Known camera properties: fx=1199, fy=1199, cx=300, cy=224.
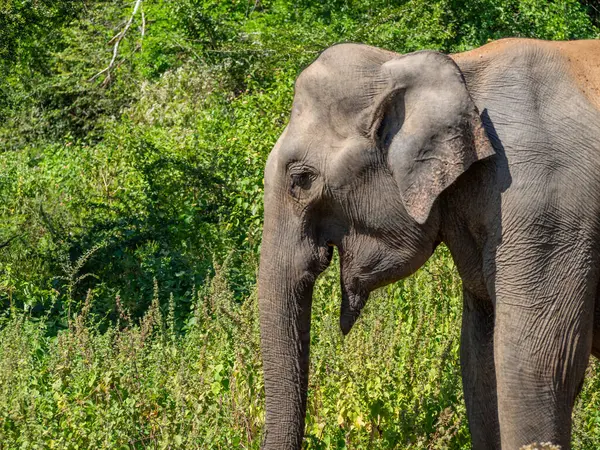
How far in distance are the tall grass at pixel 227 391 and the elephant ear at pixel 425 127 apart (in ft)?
4.33

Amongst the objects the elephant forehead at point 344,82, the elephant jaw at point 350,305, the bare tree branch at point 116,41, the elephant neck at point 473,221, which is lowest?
the elephant jaw at point 350,305

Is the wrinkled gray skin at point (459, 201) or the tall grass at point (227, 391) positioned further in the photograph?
the tall grass at point (227, 391)

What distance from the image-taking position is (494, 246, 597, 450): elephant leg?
15.3 ft

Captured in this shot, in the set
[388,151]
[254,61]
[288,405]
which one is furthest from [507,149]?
[254,61]

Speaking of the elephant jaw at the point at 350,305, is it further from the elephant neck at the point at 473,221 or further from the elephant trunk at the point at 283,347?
the elephant neck at the point at 473,221

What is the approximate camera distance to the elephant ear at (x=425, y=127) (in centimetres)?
465

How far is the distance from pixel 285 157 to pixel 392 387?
1.66 meters

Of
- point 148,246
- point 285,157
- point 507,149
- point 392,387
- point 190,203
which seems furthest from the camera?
point 190,203

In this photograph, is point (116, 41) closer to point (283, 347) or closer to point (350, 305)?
point (350, 305)

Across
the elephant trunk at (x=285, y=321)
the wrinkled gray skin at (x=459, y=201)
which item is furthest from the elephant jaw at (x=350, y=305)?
the elephant trunk at (x=285, y=321)

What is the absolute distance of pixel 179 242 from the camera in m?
10.2

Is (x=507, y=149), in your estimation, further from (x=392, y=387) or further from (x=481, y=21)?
(x=481, y=21)

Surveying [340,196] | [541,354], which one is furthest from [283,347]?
[541,354]

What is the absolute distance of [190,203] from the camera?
35.7 feet
